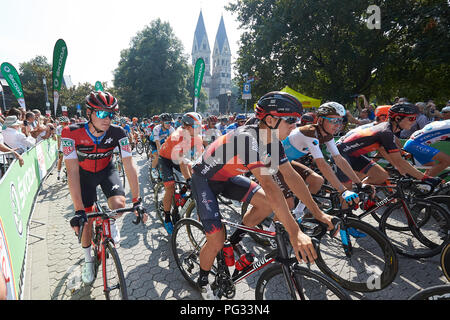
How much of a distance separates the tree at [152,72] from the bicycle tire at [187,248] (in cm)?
4352

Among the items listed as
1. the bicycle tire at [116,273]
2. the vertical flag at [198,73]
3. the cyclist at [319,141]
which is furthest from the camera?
the vertical flag at [198,73]

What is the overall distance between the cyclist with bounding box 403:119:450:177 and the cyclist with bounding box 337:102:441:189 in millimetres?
897

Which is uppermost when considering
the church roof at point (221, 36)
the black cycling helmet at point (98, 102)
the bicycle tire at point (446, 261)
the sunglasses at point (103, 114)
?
the church roof at point (221, 36)

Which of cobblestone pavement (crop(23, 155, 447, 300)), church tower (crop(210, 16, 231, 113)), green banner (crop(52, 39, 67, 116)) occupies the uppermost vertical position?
church tower (crop(210, 16, 231, 113))

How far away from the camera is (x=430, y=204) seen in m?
3.62

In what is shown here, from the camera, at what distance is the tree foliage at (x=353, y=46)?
547 inches

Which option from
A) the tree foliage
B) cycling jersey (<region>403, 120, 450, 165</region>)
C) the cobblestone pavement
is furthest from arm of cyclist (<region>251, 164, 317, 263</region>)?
the tree foliage

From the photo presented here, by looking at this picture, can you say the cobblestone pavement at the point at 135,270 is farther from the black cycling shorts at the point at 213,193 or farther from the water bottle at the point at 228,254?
the black cycling shorts at the point at 213,193

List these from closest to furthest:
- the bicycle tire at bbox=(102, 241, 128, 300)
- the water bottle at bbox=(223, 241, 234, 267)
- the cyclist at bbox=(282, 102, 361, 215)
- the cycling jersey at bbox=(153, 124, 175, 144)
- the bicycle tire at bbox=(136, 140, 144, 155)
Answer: the bicycle tire at bbox=(102, 241, 128, 300) → the water bottle at bbox=(223, 241, 234, 267) → the cyclist at bbox=(282, 102, 361, 215) → the cycling jersey at bbox=(153, 124, 175, 144) → the bicycle tire at bbox=(136, 140, 144, 155)

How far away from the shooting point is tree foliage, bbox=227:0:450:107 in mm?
13891

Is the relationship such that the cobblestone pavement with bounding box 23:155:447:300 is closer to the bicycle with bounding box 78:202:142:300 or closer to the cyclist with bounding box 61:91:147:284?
the bicycle with bounding box 78:202:142:300

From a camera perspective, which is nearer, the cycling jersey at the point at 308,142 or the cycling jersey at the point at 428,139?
the cycling jersey at the point at 308,142

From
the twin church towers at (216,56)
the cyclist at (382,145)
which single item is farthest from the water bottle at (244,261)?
the twin church towers at (216,56)
